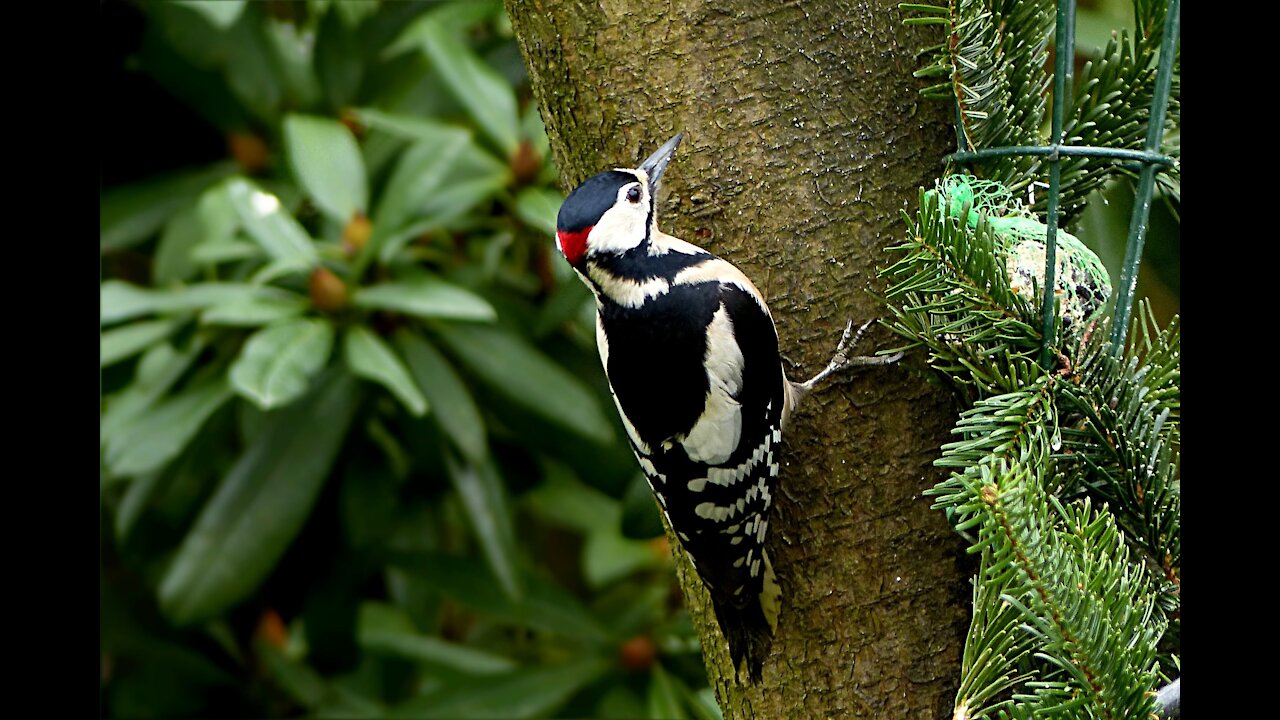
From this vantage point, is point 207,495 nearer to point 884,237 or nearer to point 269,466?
point 269,466

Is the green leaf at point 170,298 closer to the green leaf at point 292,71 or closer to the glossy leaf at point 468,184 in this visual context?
the glossy leaf at point 468,184

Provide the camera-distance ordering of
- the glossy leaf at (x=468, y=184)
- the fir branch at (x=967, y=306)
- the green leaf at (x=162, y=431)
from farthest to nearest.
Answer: the glossy leaf at (x=468, y=184) < the green leaf at (x=162, y=431) < the fir branch at (x=967, y=306)

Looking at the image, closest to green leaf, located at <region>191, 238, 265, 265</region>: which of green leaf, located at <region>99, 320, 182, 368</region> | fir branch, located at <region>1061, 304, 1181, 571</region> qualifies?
green leaf, located at <region>99, 320, 182, 368</region>

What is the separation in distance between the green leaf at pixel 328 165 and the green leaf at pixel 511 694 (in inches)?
33.6

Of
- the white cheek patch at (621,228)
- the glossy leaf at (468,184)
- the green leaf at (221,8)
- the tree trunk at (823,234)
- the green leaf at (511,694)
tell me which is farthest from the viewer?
the green leaf at (511,694)

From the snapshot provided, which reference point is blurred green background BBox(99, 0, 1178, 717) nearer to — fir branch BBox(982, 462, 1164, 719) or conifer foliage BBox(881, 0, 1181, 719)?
conifer foliage BBox(881, 0, 1181, 719)

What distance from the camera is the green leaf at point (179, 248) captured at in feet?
6.82

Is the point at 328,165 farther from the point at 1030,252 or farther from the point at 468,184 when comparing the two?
the point at 1030,252

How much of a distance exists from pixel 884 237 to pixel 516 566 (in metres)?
1.03

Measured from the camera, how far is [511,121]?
1969mm

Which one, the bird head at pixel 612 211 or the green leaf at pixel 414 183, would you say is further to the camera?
the green leaf at pixel 414 183

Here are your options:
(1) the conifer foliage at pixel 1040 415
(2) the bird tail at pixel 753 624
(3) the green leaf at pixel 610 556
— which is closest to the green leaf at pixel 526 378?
(3) the green leaf at pixel 610 556

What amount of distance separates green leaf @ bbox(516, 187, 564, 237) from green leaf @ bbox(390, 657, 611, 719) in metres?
0.80
